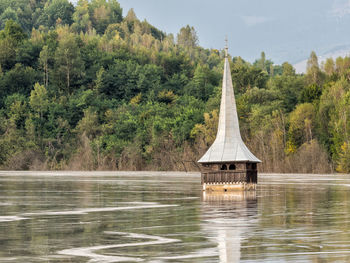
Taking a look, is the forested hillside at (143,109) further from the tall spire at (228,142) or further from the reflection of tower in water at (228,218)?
the reflection of tower in water at (228,218)

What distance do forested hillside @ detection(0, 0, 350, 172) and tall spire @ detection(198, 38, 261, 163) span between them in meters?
23.5

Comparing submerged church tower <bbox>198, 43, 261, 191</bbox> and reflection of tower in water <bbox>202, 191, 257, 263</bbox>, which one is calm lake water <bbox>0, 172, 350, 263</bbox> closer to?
reflection of tower in water <bbox>202, 191, 257, 263</bbox>

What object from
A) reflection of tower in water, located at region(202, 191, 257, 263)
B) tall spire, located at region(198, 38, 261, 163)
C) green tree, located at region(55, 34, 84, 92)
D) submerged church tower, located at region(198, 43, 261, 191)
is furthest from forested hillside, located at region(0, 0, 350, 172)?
reflection of tower in water, located at region(202, 191, 257, 263)

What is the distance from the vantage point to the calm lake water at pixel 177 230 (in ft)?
42.6

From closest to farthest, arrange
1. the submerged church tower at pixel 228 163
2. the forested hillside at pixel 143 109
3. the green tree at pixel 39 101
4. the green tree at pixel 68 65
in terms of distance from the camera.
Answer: the submerged church tower at pixel 228 163 → the forested hillside at pixel 143 109 → the green tree at pixel 39 101 → the green tree at pixel 68 65

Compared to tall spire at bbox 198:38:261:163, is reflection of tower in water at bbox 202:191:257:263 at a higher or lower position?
lower

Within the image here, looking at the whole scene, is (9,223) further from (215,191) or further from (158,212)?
(215,191)

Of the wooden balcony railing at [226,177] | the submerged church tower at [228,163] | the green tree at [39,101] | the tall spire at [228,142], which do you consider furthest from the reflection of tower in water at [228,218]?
the green tree at [39,101]

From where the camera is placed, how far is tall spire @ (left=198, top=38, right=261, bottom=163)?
32062 millimetres

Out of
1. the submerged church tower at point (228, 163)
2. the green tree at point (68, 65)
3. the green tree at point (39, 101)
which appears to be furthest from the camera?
the green tree at point (68, 65)

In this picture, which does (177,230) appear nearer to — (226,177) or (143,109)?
(226,177)

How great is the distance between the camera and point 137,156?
72.1m

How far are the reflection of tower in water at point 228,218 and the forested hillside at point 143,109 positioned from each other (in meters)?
29.3

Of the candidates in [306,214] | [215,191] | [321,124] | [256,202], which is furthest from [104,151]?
[306,214]
